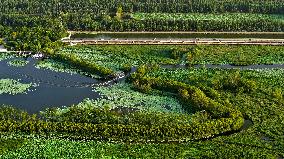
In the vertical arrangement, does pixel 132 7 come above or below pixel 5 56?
above

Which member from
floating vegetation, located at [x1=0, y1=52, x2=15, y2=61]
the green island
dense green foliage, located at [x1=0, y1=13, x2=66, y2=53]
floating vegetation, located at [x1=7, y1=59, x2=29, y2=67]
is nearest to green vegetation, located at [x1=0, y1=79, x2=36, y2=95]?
the green island

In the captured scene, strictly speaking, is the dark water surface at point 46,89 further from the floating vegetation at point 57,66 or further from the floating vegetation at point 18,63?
the floating vegetation at point 57,66

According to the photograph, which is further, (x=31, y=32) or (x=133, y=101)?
(x=31, y=32)

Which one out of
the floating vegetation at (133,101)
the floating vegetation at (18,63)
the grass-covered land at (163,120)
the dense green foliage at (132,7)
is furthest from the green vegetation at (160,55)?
the dense green foliage at (132,7)

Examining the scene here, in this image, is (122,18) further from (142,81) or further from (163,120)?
(163,120)

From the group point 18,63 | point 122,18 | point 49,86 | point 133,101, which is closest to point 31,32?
point 18,63

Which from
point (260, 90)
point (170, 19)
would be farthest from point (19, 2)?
point (260, 90)

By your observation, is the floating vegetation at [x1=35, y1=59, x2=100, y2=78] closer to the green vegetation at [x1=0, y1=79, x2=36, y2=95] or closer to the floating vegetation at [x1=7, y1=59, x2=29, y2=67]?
the floating vegetation at [x1=7, y1=59, x2=29, y2=67]
